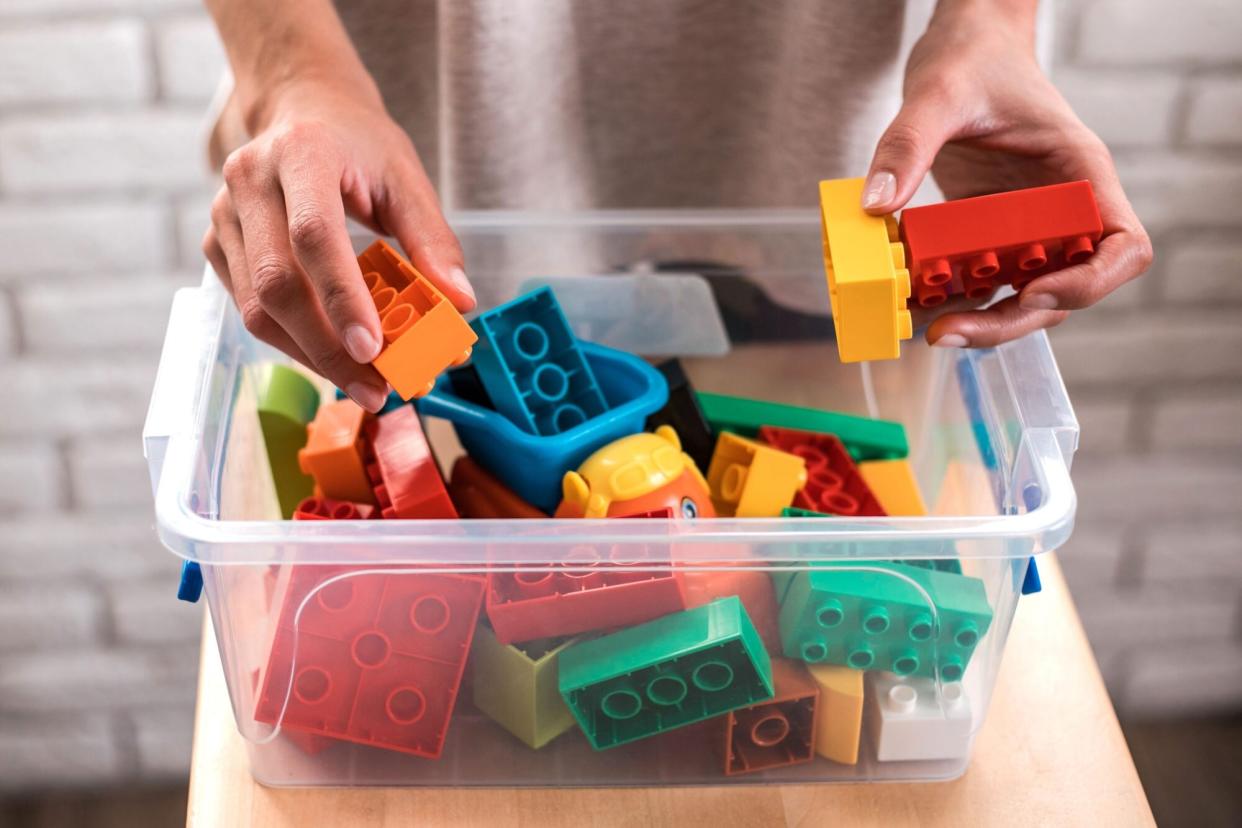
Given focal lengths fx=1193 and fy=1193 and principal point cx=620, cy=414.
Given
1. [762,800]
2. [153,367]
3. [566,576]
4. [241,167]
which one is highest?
[241,167]

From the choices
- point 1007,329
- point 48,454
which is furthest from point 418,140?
point 48,454

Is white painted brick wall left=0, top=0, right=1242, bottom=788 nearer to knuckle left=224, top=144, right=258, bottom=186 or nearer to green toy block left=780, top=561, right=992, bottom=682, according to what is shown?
knuckle left=224, top=144, right=258, bottom=186

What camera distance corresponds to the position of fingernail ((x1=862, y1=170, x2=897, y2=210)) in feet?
1.63

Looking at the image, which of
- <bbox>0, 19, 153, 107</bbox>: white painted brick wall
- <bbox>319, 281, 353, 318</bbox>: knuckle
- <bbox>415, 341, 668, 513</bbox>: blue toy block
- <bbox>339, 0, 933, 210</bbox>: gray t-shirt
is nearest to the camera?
<bbox>319, 281, 353, 318</bbox>: knuckle

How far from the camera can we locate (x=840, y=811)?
520 millimetres

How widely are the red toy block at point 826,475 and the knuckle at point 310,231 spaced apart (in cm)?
27

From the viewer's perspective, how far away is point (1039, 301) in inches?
20.1

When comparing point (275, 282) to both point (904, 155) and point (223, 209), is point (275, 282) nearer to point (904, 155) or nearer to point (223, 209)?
point (223, 209)

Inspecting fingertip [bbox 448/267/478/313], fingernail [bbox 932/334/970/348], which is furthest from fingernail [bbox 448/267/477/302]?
fingernail [bbox 932/334/970/348]

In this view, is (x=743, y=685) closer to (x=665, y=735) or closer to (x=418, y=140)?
(x=665, y=735)

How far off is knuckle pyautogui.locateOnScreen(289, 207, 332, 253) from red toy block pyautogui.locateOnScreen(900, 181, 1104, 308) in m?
0.23

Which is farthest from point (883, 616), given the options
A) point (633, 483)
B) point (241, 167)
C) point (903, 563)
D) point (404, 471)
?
point (241, 167)

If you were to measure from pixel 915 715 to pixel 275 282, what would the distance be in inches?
12.8

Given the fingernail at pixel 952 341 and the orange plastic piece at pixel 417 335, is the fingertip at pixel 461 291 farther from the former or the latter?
the fingernail at pixel 952 341
